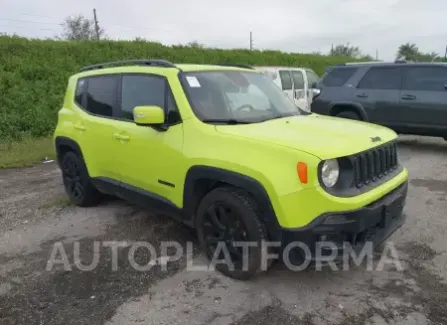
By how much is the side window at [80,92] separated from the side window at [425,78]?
6.28m

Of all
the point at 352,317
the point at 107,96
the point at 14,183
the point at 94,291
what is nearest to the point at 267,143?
the point at 352,317

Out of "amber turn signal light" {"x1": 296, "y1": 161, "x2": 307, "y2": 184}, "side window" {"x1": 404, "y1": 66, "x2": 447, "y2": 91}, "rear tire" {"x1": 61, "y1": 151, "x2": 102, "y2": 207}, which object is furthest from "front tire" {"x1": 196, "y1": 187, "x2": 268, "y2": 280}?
"side window" {"x1": 404, "y1": 66, "x2": 447, "y2": 91}

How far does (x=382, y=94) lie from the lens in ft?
28.5

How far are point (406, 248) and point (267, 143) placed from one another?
1.88 m

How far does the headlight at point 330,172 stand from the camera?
3.01 m

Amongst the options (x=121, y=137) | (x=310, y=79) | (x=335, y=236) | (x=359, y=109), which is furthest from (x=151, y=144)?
(x=310, y=79)

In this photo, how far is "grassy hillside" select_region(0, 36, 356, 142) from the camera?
11.4m

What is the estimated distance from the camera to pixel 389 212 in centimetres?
338

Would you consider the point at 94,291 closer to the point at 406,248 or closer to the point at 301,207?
the point at 301,207

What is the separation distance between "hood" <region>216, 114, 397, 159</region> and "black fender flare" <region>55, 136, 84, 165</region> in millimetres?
2311

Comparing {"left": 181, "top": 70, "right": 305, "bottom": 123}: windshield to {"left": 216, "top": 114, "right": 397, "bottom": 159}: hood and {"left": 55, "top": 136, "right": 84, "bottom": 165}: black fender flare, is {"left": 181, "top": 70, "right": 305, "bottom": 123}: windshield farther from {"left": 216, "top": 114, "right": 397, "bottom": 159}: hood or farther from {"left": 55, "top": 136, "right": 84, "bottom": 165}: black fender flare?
{"left": 55, "top": 136, "right": 84, "bottom": 165}: black fender flare

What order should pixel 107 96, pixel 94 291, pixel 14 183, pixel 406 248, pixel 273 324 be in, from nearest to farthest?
pixel 273 324
pixel 94 291
pixel 406 248
pixel 107 96
pixel 14 183

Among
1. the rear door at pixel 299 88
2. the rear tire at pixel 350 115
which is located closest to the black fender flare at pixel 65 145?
the rear tire at pixel 350 115

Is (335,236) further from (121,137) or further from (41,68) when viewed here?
(41,68)
